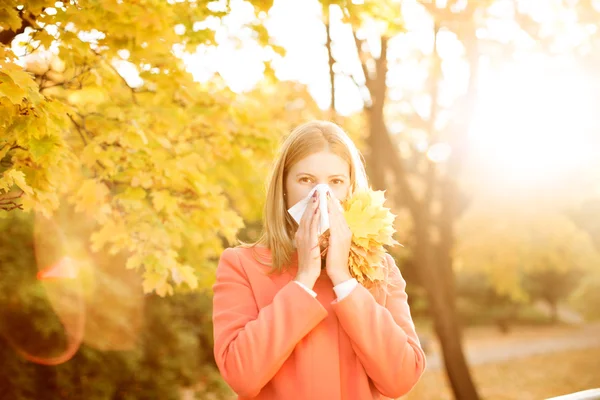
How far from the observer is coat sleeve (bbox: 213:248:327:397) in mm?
1866

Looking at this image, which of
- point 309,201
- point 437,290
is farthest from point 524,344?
point 309,201

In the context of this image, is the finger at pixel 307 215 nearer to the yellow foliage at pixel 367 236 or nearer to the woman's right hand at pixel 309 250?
the woman's right hand at pixel 309 250

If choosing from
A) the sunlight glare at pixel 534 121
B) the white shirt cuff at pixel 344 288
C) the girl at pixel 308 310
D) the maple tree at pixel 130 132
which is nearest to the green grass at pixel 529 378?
the sunlight glare at pixel 534 121

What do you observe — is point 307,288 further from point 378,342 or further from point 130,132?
point 130,132

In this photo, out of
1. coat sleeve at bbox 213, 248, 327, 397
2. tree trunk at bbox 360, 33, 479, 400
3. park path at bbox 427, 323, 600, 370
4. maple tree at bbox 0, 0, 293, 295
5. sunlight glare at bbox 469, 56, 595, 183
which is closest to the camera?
coat sleeve at bbox 213, 248, 327, 397

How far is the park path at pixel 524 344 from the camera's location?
17.9 metres

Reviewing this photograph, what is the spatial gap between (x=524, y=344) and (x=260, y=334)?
20254 mm

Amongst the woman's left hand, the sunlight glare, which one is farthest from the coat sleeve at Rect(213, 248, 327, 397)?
the sunlight glare

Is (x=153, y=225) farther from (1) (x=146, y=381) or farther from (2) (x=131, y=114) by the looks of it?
(1) (x=146, y=381)

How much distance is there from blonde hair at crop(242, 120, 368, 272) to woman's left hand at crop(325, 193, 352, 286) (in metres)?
0.22

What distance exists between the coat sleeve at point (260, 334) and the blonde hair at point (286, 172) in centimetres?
23

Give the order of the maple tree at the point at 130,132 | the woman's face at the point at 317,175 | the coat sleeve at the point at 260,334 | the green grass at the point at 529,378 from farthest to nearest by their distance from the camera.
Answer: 1. the green grass at the point at 529,378
2. the maple tree at the point at 130,132
3. the woman's face at the point at 317,175
4. the coat sleeve at the point at 260,334

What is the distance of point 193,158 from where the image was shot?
4.02 metres

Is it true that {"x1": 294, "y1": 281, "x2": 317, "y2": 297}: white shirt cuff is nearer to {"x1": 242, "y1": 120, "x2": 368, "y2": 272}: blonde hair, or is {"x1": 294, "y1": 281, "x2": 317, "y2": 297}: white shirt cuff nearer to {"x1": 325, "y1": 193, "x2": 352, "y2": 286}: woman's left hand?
{"x1": 325, "y1": 193, "x2": 352, "y2": 286}: woman's left hand
